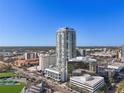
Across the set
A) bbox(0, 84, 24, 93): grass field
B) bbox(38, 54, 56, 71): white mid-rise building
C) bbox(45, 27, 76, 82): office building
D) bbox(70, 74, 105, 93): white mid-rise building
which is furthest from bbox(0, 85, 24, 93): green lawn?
bbox(38, 54, 56, 71): white mid-rise building

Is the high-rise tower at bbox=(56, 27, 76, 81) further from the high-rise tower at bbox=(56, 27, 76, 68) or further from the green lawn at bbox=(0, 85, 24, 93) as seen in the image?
the green lawn at bbox=(0, 85, 24, 93)

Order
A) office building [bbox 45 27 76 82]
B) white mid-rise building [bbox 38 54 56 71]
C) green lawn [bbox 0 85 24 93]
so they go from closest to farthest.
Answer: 1. green lawn [bbox 0 85 24 93]
2. office building [bbox 45 27 76 82]
3. white mid-rise building [bbox 38 54 56 71]

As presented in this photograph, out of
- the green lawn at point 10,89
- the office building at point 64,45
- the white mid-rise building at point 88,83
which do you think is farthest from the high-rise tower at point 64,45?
the green lawn at point 10,89

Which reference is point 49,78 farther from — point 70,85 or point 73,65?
point 70,85

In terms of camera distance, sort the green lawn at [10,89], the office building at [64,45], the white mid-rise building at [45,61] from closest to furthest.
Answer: the green lawn at [10,89]
the office building at [64,45]
the white mid-rise building at [45,61]

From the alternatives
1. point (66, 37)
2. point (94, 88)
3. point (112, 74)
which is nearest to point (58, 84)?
point (94, 88)

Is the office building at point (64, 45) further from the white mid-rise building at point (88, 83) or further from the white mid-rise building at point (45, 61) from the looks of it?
the white mid-rise building at point (88, 83)

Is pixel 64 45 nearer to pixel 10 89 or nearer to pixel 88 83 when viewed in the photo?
pixel 88 83

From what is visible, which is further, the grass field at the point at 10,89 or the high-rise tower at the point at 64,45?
the high-rise tower at the point at 64,45

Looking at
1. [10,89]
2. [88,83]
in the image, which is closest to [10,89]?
[10,89]

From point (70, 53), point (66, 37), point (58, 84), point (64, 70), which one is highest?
point (66, 37)

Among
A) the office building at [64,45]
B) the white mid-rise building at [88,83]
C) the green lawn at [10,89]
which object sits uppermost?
the office building at [64,45]
